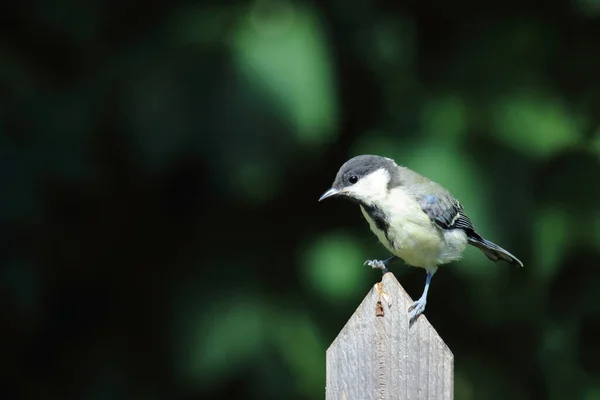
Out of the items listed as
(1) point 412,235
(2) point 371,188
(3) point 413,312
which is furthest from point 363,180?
(3) point 413,312

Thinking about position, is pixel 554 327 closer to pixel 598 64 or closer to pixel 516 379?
pixel 516 379

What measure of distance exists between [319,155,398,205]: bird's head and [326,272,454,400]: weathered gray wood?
0.77 meters

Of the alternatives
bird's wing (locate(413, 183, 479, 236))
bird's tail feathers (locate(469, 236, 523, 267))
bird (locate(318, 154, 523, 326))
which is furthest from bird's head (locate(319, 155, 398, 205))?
bird's tail feathers (locate(469, 236, 523, 267))

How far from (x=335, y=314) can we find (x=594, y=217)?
44.6 inches

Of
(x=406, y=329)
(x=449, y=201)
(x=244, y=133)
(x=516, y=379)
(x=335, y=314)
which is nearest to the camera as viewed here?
(x=406, y=329)

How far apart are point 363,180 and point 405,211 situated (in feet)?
0.46

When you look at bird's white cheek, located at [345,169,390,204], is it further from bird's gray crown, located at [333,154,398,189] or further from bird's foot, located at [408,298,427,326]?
bird's foot, located at [408,298,427,326]

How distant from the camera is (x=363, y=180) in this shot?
7.51 ft

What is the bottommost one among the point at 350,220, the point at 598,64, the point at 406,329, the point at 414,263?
the point at 406,329

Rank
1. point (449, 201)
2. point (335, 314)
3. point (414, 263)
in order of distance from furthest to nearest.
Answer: point (335, 314), point (449, 201), point (414, 263)

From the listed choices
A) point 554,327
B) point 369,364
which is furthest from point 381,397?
point 554,327

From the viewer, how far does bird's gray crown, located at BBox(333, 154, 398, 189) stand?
222cm

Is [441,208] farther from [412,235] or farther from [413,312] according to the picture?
[413,312]

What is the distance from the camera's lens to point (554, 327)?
3566 millimetres
